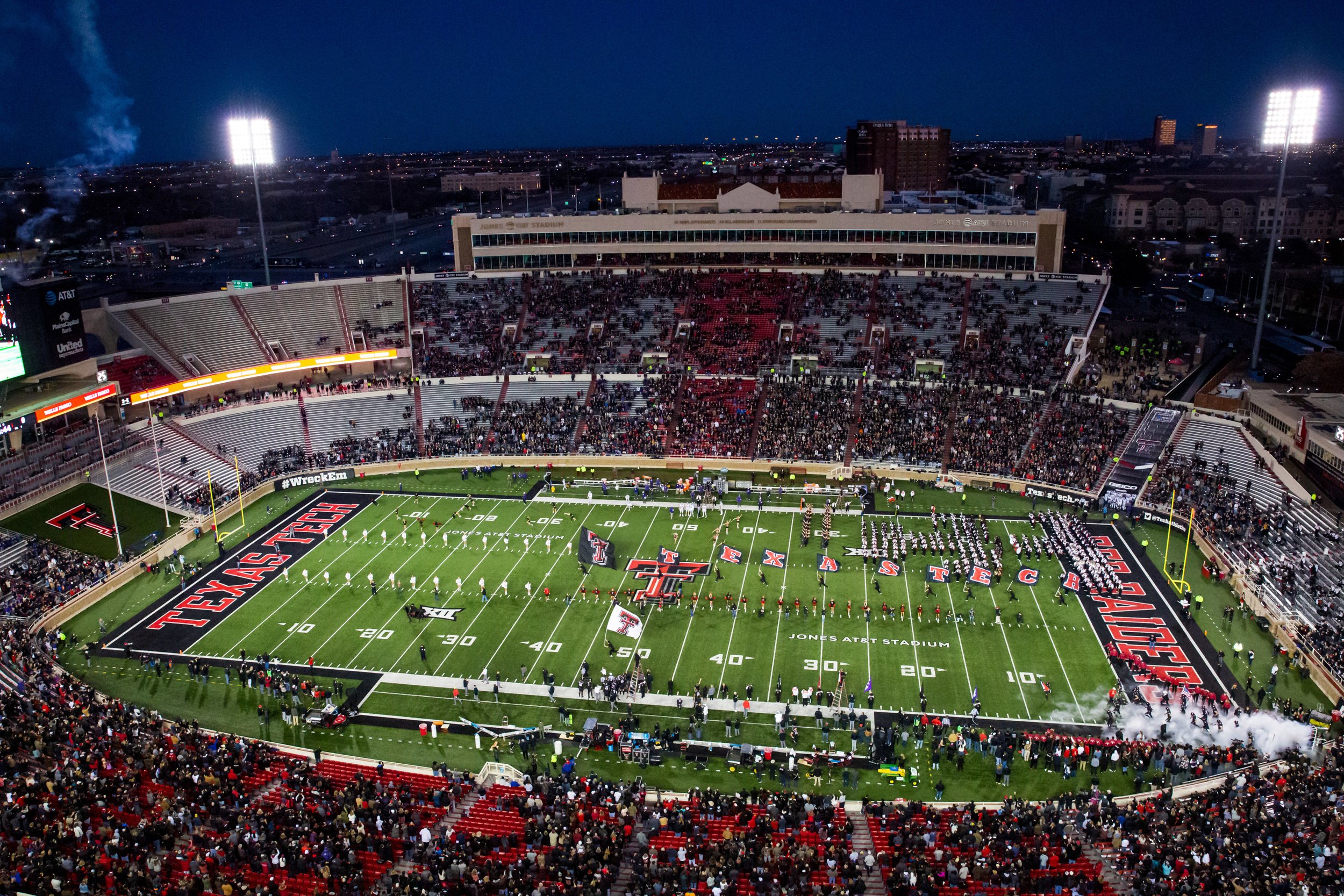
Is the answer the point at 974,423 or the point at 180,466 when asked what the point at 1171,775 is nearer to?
the point at 974,423

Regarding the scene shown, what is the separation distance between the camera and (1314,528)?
32.3 metres

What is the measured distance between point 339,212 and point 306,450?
82481 mm

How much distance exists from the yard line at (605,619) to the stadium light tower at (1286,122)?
29.2 metres

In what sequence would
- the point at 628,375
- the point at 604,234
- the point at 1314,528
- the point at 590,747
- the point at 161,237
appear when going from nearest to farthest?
the point at 590,747
the point at 1314,528
the point at 628,375
the point at 604,234
the point at 161,237

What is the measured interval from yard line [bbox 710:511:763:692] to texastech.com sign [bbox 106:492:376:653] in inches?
611

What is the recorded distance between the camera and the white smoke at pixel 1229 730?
74.1 ft

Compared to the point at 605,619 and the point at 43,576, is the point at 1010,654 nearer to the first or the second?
the point at 605,619

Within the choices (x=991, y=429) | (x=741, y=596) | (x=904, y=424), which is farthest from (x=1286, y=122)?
(x=741, y=596)

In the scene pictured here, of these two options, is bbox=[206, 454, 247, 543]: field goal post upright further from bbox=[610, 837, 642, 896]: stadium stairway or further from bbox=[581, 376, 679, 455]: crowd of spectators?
bbox=[610, 837, 642, 896]: stadium stairway

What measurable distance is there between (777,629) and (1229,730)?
39.5 ft

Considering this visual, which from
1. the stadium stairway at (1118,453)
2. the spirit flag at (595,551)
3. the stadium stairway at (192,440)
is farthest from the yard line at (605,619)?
the stadium stairway at (192,440)

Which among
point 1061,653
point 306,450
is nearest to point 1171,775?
point 1061,653

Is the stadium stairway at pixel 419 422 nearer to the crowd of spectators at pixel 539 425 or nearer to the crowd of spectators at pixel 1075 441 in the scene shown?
the crowd of spectators at pixel 539 425

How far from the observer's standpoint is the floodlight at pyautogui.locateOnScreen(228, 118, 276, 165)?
175ft
